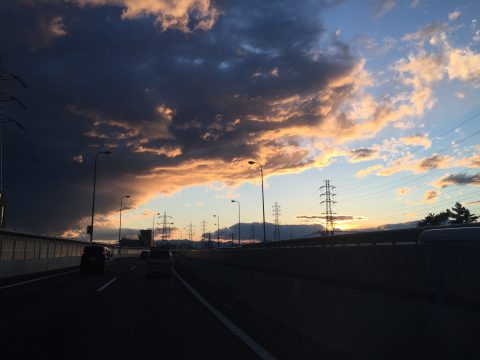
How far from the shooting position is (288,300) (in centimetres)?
986

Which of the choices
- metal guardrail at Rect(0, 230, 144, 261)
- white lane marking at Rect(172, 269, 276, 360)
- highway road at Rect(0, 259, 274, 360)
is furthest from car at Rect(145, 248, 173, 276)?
white lane marking at Rect(172, 269, 276, 360)

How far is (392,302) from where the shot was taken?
576 centimetres

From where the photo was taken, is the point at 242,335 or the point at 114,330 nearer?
the point at 242,335

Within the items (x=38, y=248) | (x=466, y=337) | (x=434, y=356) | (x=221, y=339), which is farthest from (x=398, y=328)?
(x=38, y=248)

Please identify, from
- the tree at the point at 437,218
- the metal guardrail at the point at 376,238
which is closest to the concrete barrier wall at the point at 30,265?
the metal guardrail at the point at 376,238

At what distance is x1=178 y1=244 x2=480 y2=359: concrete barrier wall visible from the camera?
4836 mm

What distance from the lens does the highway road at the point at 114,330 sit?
7.67m

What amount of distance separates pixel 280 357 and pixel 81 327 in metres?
5.23

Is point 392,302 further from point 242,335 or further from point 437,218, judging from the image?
point 437,218

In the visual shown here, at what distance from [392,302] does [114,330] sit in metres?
6.48

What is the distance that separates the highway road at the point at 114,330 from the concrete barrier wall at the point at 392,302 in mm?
1358

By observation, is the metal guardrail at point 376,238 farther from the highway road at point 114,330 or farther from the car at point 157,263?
the car at point 157,263

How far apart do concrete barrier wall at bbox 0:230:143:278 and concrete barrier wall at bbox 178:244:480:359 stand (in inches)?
975

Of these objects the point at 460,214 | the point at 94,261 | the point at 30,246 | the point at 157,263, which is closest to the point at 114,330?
the point at 157,263
